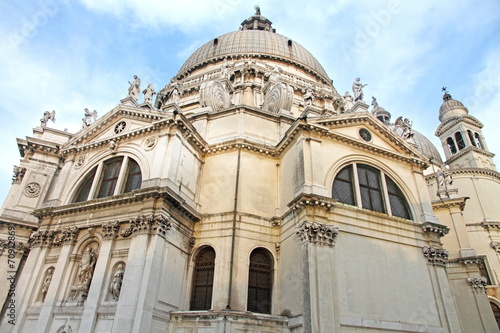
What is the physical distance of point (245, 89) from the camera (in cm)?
2648

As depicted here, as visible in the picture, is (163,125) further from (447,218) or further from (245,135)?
(447,218)

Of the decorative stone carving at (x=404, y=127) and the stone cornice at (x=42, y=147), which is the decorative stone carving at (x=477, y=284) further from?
the stone cornice at (x=42, y=147)

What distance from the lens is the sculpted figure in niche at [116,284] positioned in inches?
575

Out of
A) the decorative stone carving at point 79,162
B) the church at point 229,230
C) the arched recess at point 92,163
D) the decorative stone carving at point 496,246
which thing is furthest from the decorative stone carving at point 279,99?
the decorative stone carving at point 496,246

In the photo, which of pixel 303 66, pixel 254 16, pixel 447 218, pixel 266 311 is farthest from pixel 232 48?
pixel 266 311

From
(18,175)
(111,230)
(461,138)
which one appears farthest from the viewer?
(461,138)

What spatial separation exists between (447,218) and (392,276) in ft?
33.9

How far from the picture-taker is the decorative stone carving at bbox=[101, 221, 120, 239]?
1586cm

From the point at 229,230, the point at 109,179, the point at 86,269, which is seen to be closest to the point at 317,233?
the point at 229,230

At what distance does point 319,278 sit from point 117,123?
44.3ft

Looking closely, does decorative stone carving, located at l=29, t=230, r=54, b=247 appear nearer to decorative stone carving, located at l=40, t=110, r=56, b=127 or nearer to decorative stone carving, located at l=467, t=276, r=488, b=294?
decorative stone carving, located at l=40, t=110, r=56, b=127

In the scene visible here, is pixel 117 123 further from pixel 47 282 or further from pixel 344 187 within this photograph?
pixel 344 187

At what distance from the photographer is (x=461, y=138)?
3731 cm

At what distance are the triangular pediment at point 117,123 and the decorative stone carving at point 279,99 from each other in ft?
23.6
